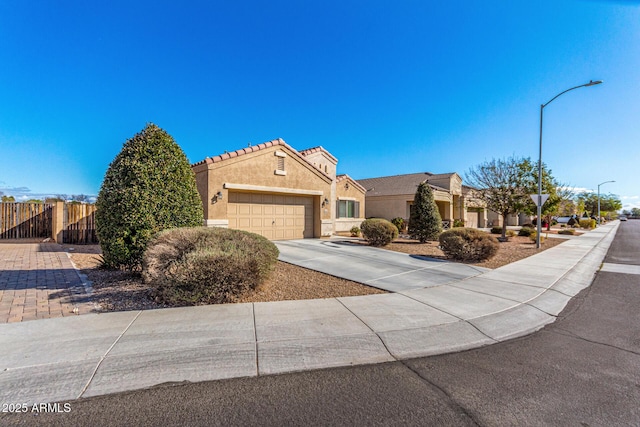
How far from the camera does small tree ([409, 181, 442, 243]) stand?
1526 cm

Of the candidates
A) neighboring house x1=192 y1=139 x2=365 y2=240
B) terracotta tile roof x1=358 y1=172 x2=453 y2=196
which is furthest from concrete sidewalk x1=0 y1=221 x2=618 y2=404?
terracotta tile roof x1=358 y1=172 x2=453 y2=196

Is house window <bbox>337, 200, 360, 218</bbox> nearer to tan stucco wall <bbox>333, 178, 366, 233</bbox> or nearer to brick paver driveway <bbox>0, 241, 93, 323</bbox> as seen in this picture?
tan stucco wall <bbox>333, 178, 366, 233</bbox>

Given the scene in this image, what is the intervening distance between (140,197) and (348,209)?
17054mm

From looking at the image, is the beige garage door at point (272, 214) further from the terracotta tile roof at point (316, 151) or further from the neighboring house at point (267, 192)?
the terracotta tile roof at point (316, 151)

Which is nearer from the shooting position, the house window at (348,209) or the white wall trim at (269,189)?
the white wall trim at (269,189)

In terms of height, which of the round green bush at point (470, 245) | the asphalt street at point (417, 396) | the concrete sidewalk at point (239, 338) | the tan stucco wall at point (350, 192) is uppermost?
the tan stucco wall at point (350, 192)

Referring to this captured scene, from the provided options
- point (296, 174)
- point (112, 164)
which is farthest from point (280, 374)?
point (296, 174)

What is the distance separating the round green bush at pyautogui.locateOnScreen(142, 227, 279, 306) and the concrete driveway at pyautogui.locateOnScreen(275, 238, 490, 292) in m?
2.93

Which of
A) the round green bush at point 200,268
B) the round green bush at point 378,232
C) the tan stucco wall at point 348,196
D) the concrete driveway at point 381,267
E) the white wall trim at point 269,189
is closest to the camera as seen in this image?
the round green bush at point 200,268

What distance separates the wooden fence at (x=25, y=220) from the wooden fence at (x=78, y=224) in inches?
76.8

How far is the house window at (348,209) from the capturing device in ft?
71.2

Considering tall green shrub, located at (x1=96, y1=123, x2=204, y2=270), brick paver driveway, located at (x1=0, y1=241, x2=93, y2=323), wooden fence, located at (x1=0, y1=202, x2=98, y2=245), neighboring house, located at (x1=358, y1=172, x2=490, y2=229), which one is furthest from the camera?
neighboring house, located at (x1=358, y1=172, x2=490, y2=229)

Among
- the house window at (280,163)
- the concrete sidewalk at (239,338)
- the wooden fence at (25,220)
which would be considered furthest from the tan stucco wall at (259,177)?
the wooden fence at (25,220)

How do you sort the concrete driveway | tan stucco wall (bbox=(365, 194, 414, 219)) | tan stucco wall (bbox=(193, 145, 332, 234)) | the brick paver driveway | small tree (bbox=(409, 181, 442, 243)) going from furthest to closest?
tan stucco wall (bbox=(365, 194, 414, 219)), small tree (bbox=(409, 181, 442, 243)), tan stucco wall (bbox=(193, 145, 332, 234)), the concrete driveway, the brick paver driveway
